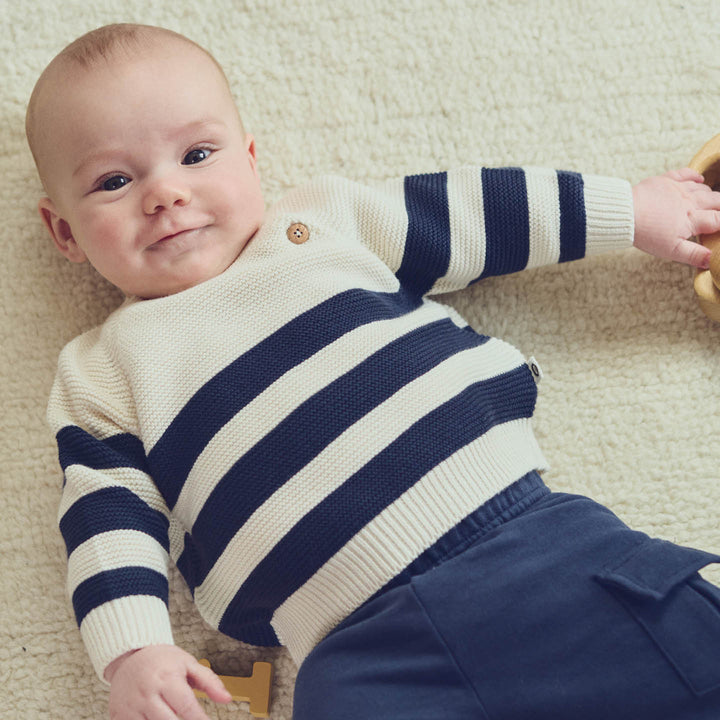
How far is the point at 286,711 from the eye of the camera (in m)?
0.96

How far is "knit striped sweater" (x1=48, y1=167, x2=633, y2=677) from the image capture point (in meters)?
0.82

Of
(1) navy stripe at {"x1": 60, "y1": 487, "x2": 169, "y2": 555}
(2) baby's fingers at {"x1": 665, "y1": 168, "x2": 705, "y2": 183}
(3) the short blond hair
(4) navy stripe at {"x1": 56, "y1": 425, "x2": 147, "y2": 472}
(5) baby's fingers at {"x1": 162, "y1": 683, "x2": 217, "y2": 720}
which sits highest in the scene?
(3) the short blond hair

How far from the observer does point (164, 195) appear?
33.1 inches

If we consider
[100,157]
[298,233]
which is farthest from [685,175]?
[100,157]

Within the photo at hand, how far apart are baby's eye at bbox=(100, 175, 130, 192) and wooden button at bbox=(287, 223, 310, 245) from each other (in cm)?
19

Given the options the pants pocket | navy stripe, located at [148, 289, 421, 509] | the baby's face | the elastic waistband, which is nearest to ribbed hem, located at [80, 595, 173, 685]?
navy stripe, located at [148, 289, 421, 509]

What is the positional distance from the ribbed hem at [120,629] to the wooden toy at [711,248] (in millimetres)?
724

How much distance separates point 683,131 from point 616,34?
152 millimetres

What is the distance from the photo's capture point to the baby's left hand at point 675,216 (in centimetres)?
95

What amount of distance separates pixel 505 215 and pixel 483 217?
0.08ft

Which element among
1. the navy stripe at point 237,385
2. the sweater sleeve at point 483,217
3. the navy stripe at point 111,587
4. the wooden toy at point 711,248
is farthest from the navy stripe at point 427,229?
the navy stripe at point 111,587

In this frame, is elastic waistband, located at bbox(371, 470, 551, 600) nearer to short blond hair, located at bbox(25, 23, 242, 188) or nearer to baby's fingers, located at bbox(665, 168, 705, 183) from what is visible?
baby's fingers, located at bbox(665, 168, 705, 183)

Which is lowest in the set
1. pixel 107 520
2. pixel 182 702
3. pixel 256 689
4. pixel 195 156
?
pixel 256 689

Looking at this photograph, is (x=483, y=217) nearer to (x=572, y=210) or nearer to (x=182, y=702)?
(x=572, y=210)
